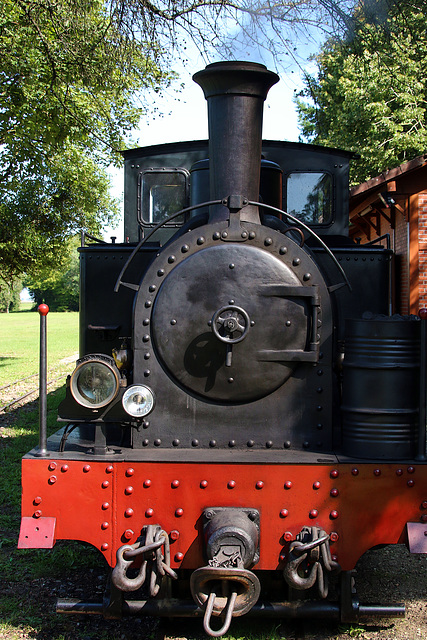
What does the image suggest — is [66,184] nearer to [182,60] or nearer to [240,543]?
[182,60]

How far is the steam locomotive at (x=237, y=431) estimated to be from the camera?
2.80 metres

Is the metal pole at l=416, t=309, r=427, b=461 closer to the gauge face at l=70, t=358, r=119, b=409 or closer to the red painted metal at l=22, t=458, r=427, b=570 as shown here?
the red painted metal at l=22, t=458, r=427, b=570

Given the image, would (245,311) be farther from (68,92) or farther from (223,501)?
(68,92)

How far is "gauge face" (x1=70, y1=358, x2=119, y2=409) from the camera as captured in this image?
293cm

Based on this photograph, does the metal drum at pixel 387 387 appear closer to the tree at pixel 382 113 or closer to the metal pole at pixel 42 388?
the metal pole at pixel 42 388

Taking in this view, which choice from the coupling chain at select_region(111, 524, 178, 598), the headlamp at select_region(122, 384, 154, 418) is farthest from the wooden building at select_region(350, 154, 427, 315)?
the coupling chain at select_region(111, 524, 178, 598)

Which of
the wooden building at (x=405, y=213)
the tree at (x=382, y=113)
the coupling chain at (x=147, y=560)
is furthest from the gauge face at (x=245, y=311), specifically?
the tree at (x=382, y=113)

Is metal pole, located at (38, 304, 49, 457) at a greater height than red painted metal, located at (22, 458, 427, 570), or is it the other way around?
metal pole, located at (38, 304, 49, 457)

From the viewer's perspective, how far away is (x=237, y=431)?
312 cm

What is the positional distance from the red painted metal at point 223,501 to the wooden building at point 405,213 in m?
8.60

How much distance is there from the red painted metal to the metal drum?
4.5 inches

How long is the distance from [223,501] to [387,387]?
2.98 feet

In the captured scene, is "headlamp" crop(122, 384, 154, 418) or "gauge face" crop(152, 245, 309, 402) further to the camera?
"gauge face" crop(152, 245, 309, 402)

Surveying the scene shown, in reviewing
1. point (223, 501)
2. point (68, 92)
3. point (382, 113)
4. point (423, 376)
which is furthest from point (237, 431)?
point (382, 113)
